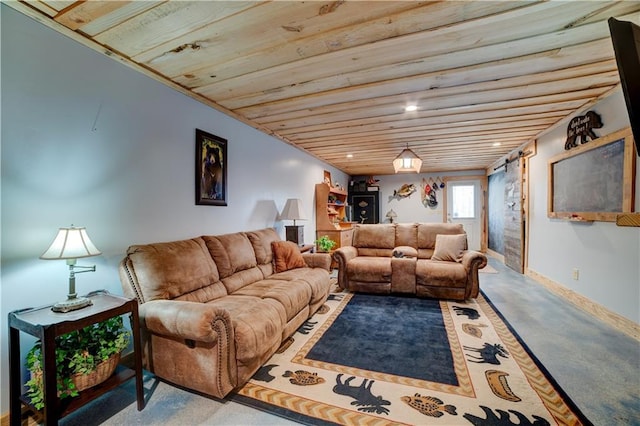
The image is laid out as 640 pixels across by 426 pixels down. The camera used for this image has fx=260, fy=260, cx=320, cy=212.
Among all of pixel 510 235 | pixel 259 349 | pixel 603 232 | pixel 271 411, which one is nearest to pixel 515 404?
pixel 271 411

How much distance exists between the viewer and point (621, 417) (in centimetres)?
143

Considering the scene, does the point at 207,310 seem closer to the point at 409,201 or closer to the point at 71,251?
the point at 71,251

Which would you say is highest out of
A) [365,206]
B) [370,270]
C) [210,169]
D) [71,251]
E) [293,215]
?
[210,169]

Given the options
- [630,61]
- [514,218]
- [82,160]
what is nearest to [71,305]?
[82,160]

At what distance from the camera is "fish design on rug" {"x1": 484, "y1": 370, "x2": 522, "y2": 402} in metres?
A: 1.61

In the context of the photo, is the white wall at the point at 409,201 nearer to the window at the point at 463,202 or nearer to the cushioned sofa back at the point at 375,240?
the window at the point at 463,202

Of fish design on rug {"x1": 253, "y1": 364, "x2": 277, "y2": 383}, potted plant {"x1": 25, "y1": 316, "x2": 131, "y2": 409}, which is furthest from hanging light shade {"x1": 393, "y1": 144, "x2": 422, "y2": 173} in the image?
potted plant {"x1": 25, "y1": 316, "x2": 131, "y2": 409}

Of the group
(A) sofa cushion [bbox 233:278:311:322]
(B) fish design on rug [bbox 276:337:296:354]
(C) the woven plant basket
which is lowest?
(B) fish design on rug [bbox 276:337:296:354]

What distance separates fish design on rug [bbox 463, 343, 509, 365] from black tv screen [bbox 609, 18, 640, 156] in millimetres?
1721

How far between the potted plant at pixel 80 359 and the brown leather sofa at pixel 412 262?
267cm

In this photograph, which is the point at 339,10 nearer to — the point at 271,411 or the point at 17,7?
the point at 17,7

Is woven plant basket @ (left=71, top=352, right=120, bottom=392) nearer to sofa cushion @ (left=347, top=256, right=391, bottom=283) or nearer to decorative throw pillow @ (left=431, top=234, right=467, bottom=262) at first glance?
sofa cushion @ (left=347, top=256, right=391, bottom=283)

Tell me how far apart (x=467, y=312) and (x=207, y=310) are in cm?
277

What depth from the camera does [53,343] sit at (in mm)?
1206
